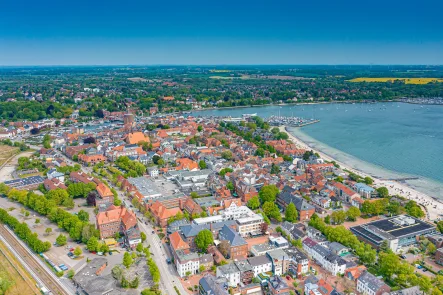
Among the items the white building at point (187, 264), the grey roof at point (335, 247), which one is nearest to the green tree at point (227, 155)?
the grey roof at point (335, 247)

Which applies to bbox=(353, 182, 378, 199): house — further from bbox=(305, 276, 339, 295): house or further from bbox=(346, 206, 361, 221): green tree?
bbox=(305, 276, 339, 295): house

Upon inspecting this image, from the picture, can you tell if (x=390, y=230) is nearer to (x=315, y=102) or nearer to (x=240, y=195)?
(x=240, y=195)

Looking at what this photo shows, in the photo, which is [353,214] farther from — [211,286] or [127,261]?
[127,261]

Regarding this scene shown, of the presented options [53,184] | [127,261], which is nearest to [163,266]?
[127,261]

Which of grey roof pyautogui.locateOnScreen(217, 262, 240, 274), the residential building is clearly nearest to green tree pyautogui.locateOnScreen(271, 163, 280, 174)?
the residential building

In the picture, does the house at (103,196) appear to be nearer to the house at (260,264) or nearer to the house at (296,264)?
the house at (260,264)
